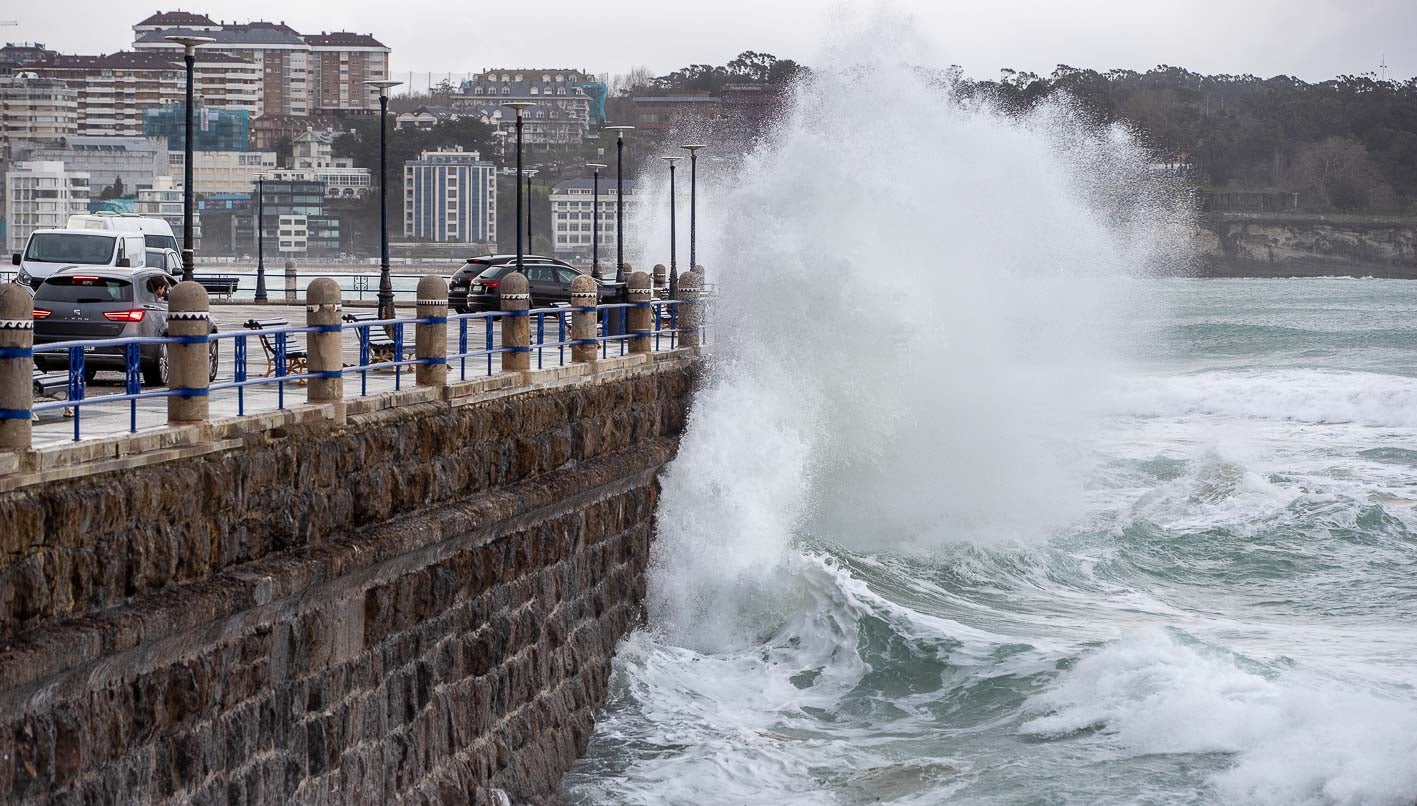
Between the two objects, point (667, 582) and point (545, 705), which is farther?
point (667, 582)

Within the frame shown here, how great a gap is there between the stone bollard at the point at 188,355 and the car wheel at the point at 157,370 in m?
4.07

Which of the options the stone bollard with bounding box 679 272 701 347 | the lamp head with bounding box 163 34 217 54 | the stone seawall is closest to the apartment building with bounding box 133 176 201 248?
the lamp head with bounding box 163 34 217 54

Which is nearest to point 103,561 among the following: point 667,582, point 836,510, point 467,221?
point 667,582

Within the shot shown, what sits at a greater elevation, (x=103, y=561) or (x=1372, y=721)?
(x=103, y=561)

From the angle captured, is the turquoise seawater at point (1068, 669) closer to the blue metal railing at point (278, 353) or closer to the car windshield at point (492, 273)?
the blue metal railing at point (278, 353)

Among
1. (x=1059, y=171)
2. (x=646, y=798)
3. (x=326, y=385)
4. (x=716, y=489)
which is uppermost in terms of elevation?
(x=1059, y=171)

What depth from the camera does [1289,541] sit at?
870 inches

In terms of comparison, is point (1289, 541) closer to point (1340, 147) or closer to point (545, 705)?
point (545, 705)

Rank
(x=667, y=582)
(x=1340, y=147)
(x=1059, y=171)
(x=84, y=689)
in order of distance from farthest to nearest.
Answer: (x=1340, y=147) → (x=1059, y=171) → (x=667, y=582) → (x=84, y=689)

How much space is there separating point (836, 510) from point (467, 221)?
138 metres

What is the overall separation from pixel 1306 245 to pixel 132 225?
138 meters

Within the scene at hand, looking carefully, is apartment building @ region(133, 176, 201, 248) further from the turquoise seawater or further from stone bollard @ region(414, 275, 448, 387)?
stone bollard @ region(414, 275, 448, 387)

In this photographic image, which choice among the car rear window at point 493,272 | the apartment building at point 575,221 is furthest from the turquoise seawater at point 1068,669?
the apartment building at point 575,221

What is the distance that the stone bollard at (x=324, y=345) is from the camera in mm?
10961
